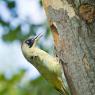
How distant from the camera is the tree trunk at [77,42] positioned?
2760 mm

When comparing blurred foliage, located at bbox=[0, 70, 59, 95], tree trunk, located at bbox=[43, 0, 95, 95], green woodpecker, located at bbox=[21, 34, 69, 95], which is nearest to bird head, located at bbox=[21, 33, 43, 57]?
green woodpecker, located at bbox=[21, 34, 69, 95]

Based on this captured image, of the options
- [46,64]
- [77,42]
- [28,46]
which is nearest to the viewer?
[77,42]

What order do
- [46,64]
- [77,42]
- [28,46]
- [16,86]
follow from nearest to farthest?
[77,42]
[46,64]
[28,46]
[16,86]

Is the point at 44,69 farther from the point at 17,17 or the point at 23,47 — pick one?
the point at 17,17

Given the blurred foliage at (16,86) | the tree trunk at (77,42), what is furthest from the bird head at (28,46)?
the blurred foliage at (16,86)

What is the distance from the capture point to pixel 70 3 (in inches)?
114

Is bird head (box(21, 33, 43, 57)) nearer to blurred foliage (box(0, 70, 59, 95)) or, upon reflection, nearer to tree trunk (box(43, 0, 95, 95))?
tree trunk (box(43, 0, 95, 95))

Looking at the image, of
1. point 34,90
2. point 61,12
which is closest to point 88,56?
point 61,12

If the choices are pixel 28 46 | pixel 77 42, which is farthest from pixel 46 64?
pixel 77 42

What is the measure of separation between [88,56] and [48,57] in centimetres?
55

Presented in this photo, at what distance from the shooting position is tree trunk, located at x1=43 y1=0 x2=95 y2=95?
2.76m

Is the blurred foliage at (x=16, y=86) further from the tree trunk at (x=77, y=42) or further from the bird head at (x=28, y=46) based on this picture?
the tree trunk at (x=77, y=42)

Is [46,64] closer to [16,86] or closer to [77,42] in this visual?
[77,42]

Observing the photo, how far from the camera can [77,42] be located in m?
2.80
